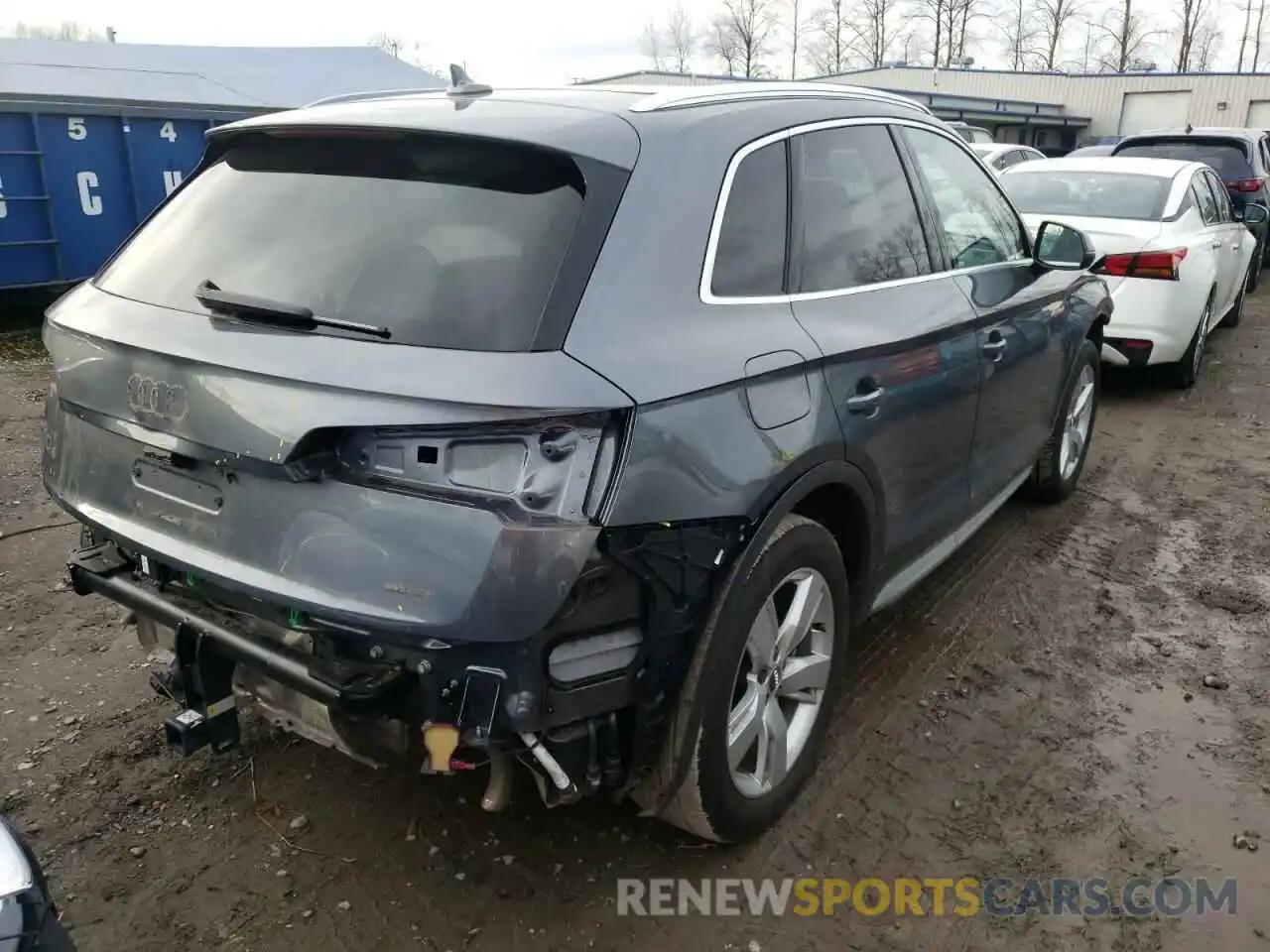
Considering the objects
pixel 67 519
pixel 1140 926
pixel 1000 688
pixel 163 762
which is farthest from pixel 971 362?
pixel 67 519

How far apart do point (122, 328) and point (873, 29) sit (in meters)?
67.4

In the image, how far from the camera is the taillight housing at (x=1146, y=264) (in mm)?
6762

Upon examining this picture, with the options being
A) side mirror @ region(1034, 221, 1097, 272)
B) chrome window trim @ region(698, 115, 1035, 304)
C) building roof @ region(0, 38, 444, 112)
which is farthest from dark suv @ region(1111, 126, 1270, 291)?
chrome window trim @ region(698, 115, 1035, 304)

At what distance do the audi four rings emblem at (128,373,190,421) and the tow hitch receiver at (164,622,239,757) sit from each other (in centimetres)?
49

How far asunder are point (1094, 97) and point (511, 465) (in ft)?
135

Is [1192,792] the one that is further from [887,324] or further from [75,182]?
[75,182]

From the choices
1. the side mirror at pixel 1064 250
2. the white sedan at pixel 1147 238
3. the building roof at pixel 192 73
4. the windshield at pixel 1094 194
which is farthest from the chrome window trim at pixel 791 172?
the building roof at pixel 192 73

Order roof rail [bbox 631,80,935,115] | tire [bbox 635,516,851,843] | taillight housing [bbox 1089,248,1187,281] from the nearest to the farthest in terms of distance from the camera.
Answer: tire [bbox 635,516,851,843] < roof rail [bbox 631,80,935,115] < taillight housing [bbox 1089,248,1187,281]

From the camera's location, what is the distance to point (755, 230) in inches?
103

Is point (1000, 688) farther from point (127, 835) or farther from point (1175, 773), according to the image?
point (127, 835)

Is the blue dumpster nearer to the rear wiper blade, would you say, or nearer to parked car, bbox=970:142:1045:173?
the rear wiper blade

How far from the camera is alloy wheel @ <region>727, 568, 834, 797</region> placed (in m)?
2.59

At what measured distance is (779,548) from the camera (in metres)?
2.52

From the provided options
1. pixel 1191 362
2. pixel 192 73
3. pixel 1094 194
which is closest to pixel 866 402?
pixel 1094 194
